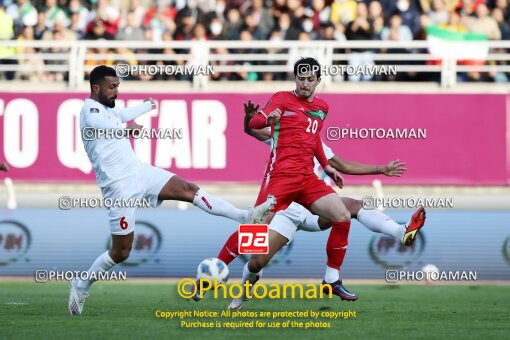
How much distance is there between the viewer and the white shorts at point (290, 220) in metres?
12.7

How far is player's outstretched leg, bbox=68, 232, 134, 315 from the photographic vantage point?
12.3 meters

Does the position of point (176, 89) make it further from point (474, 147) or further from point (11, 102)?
point (474, 147)

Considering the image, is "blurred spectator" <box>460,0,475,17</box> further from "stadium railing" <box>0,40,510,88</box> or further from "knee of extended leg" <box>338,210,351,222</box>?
"knee of extended leg" <box>338,210,351,222</box>

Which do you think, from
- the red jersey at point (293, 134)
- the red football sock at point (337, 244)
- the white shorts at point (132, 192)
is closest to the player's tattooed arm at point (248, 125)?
the red jersey at point (293, 134)

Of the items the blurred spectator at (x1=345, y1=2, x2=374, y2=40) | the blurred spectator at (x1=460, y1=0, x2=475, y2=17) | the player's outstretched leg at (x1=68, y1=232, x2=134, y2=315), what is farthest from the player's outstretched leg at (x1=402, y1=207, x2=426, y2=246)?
the blurred spectator at (x1=460, y1=0, x2=475, y2=17)

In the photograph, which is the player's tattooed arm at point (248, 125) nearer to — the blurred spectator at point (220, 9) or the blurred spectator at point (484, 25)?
the blurred spectator at point (484, 25)

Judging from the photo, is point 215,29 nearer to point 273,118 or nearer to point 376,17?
point 376,17

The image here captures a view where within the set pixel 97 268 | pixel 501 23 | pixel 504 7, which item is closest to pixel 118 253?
pixel 97 268

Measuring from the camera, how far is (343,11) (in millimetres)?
21469

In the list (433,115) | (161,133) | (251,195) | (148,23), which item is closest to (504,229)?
(433,115)

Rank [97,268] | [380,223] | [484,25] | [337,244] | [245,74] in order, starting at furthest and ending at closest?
[245,74], [484,25], [380,223], [337,244], [97,268]

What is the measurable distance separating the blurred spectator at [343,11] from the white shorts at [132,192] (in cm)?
934

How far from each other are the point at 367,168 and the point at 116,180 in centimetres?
281

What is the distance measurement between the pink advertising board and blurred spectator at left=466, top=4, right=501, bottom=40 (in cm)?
154
